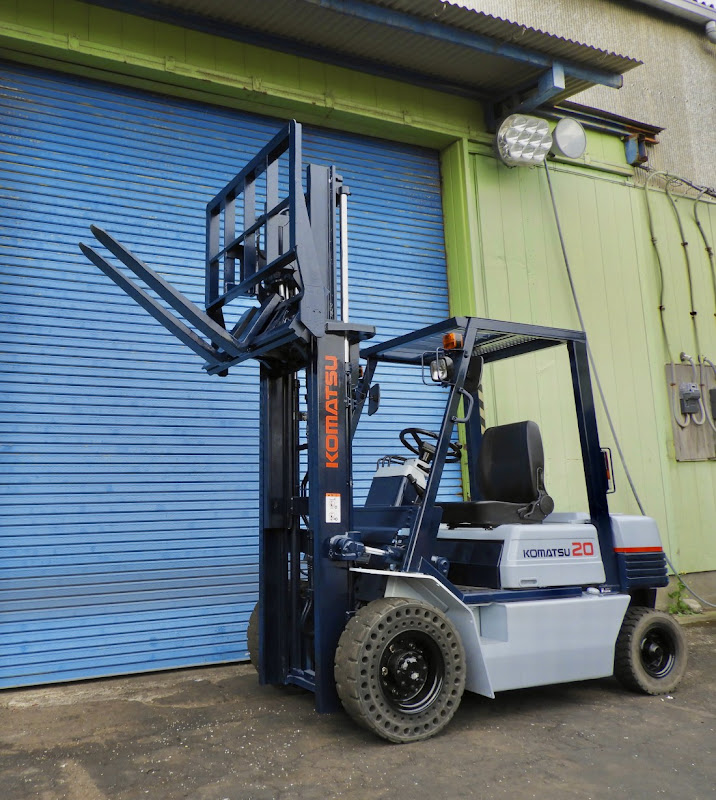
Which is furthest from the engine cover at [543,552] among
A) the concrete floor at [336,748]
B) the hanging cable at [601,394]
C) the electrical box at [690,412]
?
the electrical box at [690,412]

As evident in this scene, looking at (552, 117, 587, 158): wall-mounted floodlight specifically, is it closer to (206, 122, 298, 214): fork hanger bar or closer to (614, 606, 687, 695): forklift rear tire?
(206, 122, 298, 214): fork hanger bar

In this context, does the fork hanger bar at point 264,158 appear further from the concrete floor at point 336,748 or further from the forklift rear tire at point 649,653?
the forklift rear tire at point 649,653

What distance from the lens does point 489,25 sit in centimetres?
755

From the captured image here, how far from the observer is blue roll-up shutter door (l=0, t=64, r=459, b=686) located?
6.26m

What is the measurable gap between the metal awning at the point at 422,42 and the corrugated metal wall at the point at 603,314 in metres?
0.91

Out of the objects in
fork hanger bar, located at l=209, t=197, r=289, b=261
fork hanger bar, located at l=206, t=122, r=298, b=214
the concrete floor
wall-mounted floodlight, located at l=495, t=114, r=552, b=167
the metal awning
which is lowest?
the concrete floor

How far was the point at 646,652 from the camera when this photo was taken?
5.55 m

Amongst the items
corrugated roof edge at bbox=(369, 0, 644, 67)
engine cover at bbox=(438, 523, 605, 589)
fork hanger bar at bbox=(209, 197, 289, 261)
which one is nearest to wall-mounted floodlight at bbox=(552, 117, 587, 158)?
corrugated roof edge at bbox=(369, 0, 644, 67)

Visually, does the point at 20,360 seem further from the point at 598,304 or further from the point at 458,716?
the point at 598,304

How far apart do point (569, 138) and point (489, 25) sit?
5.56 feet

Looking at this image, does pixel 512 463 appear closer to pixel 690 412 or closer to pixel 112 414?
pixel 112 414

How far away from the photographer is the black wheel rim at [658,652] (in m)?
5.54

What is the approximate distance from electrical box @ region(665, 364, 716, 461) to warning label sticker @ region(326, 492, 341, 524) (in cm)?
601

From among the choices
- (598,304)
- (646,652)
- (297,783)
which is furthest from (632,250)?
(297,783)
